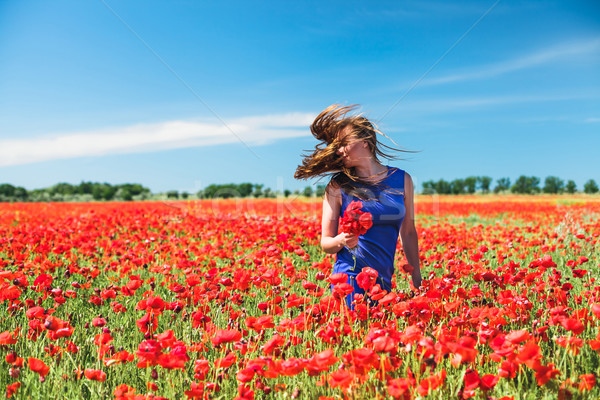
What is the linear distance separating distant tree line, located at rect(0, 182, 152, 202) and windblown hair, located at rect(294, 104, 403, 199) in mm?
42788

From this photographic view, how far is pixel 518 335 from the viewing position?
75.2 inches

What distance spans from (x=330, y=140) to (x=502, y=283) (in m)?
1.88

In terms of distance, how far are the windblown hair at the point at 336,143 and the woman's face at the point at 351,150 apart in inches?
0.6

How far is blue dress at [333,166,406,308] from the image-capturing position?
3.63 m

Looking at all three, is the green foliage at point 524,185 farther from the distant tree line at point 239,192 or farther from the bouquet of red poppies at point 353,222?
the bouquet of red poppies at point 353,222

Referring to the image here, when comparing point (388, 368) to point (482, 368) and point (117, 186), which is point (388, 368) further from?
point (117, 186)

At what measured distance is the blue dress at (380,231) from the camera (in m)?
3.63

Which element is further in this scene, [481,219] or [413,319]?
[481,219]

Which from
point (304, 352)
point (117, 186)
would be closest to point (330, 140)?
point (304, 352)

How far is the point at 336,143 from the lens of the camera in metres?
3.55

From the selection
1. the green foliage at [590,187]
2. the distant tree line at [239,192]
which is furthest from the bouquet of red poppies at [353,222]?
the green foliage at [590,187]

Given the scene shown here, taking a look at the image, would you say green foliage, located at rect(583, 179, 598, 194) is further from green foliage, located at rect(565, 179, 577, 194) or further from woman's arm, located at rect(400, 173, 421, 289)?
woman's arm, located at rect(400, 173, 421, 289)

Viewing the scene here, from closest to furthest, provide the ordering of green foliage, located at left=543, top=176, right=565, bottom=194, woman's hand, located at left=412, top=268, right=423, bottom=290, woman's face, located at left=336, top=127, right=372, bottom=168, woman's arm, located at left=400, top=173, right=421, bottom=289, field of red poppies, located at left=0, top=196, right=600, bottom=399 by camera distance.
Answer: field of red poppies, located at left=0, top=196, right=600, bottom=399 < woman's face, located at left=336, top=127, right=372, bottom=168 < woman's hand, located at left=412, top=268, right=423, bottom=290 < woman's arm, located at left=400, top=173, right=421, bottom=289 < green foliage, located at left=543, top=176, right=565, bottom=194

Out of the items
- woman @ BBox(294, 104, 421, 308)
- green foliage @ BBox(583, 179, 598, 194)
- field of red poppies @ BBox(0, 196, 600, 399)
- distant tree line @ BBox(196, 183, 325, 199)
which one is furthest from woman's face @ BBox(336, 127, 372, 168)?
green foliage @ BBox(583, 179, 598, 194)
